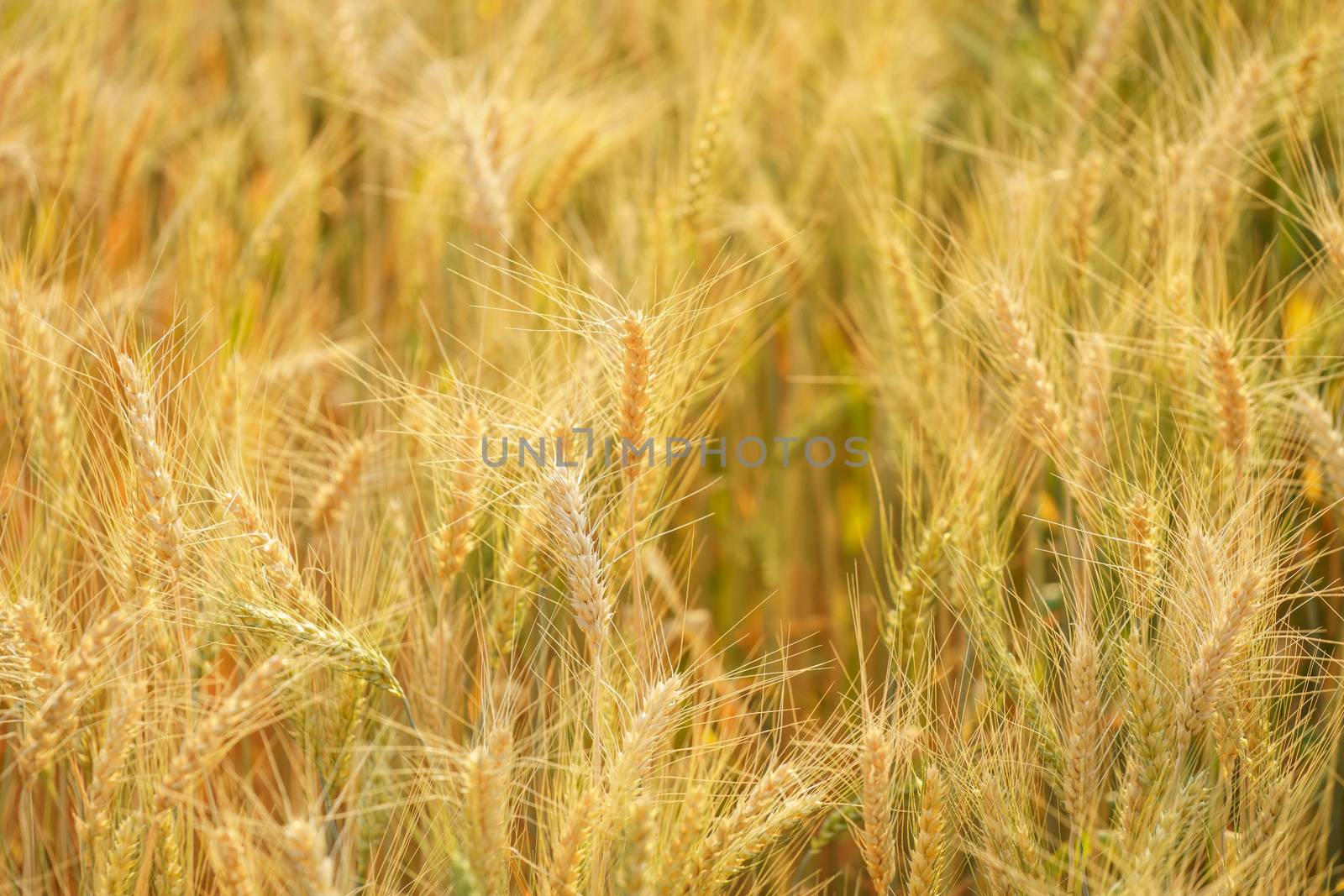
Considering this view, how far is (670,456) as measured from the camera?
49.9 inches

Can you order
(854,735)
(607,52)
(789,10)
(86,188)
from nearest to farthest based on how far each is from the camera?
(854,735) → (86,188) → (789,10) → (607,52)

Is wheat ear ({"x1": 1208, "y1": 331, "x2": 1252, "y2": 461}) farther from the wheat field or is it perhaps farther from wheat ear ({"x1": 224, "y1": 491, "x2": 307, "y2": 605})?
wheat ear ({"x1": 224, "y1": 491, "x2": 307, "y2": 605})

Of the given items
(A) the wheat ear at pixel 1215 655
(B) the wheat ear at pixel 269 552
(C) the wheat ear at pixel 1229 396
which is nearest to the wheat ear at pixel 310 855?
(B) the wheat ear at pixel 269 552

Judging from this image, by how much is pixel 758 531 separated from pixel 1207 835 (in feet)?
2.92

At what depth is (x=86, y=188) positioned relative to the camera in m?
1.97

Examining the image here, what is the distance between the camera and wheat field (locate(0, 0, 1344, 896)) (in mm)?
1078

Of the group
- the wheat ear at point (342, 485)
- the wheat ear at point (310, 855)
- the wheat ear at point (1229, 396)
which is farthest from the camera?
the wheat ear at point (342, 485)

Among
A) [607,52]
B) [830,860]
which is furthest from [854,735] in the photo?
[607,52]

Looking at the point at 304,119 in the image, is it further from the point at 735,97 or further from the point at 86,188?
the point at 735,97

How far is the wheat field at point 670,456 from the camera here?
1078mm

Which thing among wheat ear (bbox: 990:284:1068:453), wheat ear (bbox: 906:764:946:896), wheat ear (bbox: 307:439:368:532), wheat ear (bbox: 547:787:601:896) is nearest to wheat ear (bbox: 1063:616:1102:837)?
wheat ear (bbox: 906:764:946:896)

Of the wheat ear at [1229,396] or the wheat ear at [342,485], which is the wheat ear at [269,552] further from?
the wheat ear at [1229,396]

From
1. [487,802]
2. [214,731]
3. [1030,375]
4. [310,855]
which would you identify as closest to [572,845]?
[487,802]

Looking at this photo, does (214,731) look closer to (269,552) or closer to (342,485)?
(269,552)
